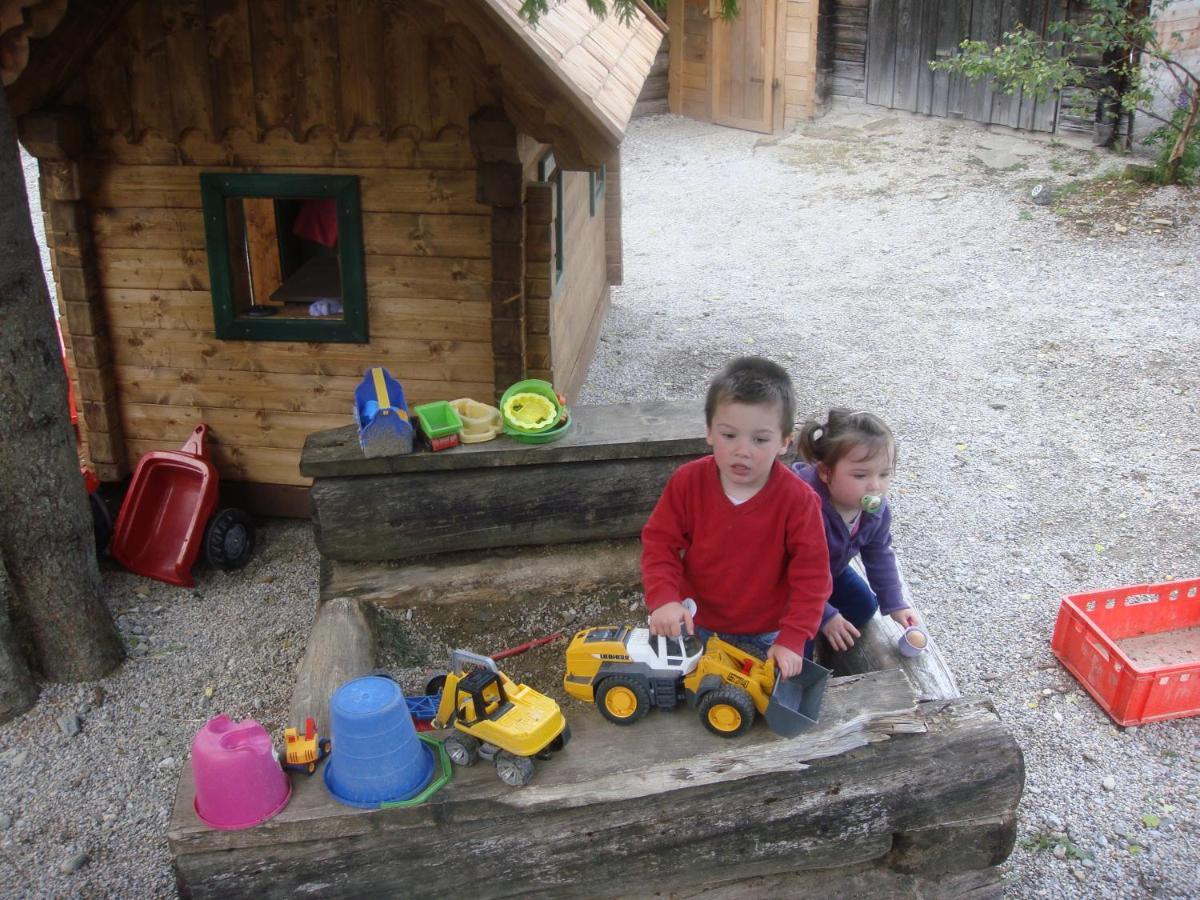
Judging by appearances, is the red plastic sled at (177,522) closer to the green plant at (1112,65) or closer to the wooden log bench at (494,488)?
the wooden log bench at (494,488)

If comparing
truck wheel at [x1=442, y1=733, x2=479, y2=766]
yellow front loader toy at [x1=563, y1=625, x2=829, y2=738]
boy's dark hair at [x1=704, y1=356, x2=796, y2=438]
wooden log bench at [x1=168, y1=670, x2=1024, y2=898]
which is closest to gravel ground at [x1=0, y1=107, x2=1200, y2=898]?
wooden log bench at [x1=168, y1=670, x2=1024, y2=898]

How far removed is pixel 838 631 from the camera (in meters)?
3.92

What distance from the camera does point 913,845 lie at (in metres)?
Answer: 3.30

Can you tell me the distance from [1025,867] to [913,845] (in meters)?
0.90

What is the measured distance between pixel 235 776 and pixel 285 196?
3646 millimetres

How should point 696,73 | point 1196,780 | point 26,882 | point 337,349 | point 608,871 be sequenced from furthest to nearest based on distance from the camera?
1. point 696,73
2. point 337,349
3. point 1196,780
4. point 26,882
5. point 608,871

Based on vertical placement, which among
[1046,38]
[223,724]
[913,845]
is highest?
[1046,38]

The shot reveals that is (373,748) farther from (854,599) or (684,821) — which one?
(854,599)

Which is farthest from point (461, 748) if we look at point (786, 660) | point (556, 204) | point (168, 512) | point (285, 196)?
point (556, 204)

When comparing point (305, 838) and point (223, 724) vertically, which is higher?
point (223, 724)

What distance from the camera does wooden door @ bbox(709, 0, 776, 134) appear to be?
593 inches

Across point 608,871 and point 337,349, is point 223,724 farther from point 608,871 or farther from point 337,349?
point 337,349

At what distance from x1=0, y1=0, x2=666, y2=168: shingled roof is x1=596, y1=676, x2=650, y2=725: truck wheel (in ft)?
8.17

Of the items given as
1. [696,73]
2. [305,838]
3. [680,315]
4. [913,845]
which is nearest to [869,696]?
[913,845]
